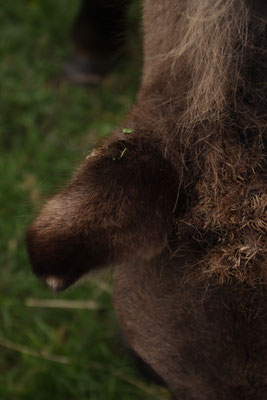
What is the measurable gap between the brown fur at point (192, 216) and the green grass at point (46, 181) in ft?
3.55

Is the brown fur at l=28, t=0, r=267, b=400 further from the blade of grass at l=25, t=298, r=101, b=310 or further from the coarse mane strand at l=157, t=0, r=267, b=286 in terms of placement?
the blade of grass at l=25, t=298, r=101, b=310

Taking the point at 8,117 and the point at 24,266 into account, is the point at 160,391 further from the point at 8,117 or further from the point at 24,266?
the point at 8,117

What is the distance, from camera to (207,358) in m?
1.99

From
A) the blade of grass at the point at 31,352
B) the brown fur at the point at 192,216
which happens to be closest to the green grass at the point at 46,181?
the blade of grass at the point at 31,352

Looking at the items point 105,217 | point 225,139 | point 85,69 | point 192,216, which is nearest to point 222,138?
point 225,139

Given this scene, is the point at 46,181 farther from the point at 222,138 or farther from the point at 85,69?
the point at 222,138

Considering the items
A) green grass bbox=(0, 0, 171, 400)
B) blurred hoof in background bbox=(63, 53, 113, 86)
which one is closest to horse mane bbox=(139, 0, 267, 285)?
green grass bbox=(0, 0, 171, 400)

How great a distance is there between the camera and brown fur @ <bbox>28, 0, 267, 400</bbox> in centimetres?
179

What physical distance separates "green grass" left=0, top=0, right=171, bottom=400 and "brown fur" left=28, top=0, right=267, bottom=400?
1.08 meters

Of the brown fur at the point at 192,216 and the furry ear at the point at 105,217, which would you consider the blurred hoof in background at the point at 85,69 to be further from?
the furry ear at the point at 105,217

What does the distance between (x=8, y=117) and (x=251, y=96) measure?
315 centimetres

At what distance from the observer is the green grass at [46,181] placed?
3.74 metres

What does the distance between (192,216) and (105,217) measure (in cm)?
28

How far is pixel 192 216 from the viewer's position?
1.87m
